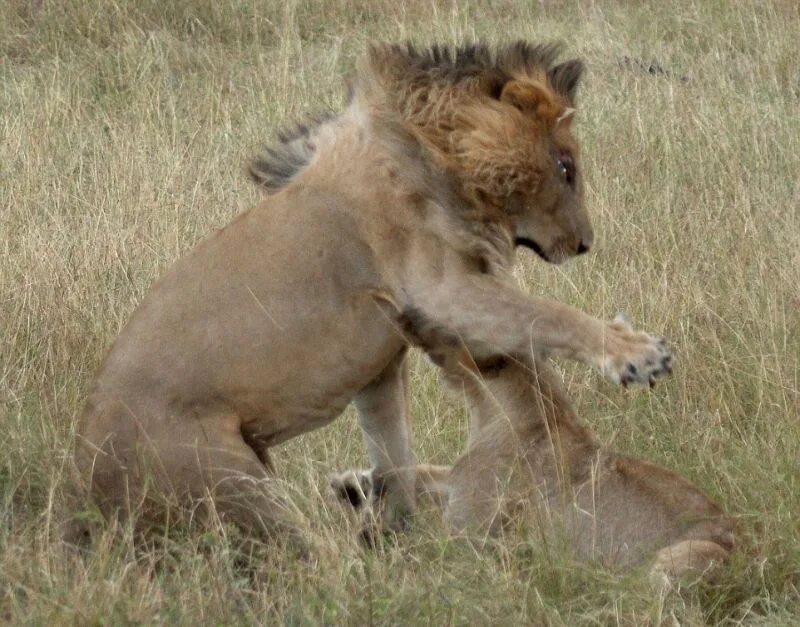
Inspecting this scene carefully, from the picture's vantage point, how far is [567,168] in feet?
12.8

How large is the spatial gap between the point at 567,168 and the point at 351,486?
1.00 meters

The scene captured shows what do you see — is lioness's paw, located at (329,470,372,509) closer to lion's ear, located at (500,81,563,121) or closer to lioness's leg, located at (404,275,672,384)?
lioness's leg, located at (404,275,672,384)

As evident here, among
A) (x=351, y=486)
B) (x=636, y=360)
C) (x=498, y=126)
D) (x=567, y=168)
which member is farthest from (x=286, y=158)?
(x=636, y=360)

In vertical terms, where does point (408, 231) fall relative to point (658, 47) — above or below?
above

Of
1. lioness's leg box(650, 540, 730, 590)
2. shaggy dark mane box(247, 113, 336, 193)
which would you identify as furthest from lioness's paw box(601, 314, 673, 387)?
shaggy dark mane box(247, 113, 336, 193)

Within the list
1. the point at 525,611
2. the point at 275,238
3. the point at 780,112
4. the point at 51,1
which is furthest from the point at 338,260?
the point at 51,1

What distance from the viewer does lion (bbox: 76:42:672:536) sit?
3521mm

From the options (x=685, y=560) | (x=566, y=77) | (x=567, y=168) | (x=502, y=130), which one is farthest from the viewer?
(x=566, y=77)

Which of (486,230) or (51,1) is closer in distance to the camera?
(486,230)

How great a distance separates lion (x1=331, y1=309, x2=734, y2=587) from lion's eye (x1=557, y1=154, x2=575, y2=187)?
460mm

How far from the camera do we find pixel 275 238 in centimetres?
375

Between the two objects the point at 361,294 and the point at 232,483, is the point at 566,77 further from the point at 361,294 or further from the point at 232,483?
the point at 232,483

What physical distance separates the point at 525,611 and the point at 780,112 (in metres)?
4.20

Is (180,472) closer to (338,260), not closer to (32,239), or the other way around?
(338,260)
